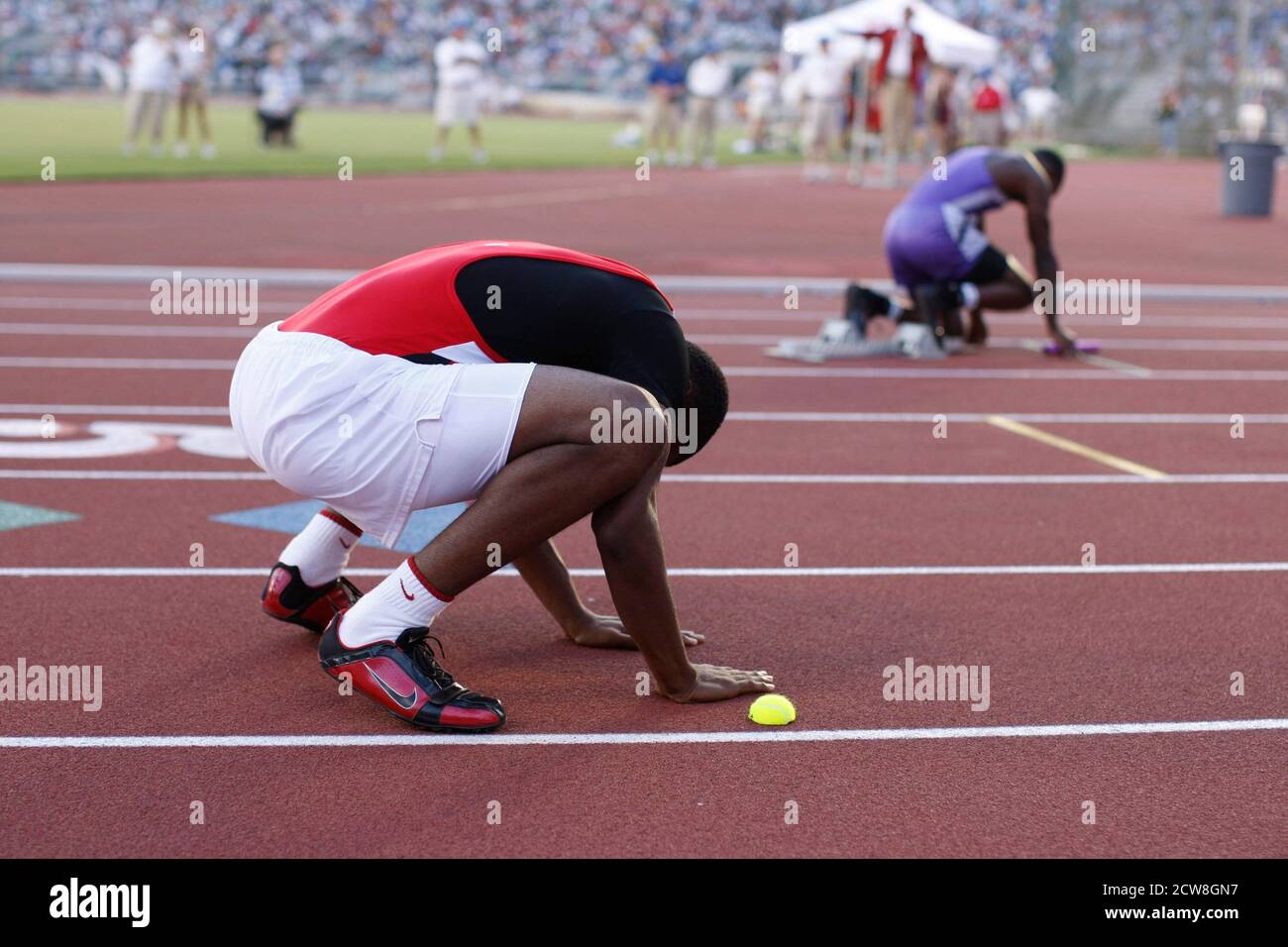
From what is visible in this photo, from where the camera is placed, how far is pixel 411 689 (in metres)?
4.12

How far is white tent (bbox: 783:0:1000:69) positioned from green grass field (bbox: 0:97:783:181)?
454 cm

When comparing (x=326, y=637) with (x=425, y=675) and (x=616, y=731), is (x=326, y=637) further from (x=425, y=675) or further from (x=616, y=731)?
(x=616, y=731)

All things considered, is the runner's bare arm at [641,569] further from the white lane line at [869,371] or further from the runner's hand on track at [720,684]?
the white lane line at [869,371]

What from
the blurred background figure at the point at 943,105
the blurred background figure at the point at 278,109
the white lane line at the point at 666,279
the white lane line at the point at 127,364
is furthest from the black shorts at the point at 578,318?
the blurred background figure at the point at 278,109

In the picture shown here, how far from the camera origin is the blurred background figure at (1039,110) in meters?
44.8

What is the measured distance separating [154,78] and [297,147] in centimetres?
506

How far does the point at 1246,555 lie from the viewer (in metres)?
6.11

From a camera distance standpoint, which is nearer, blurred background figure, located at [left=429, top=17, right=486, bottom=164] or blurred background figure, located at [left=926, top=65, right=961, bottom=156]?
blurred background figure, located at [left=926, top=65, right=961, bottom=156]

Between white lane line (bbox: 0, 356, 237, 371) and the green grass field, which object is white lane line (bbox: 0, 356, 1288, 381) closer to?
white lane line (bbox: 0, 356, 237, 371)

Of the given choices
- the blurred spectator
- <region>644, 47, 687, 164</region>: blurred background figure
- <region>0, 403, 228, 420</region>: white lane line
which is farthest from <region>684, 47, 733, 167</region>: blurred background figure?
<region>0, 403, 228, 420</region>: white lane line

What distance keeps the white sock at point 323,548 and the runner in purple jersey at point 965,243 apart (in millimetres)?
6642

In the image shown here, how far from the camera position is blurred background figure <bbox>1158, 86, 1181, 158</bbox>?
138 feet

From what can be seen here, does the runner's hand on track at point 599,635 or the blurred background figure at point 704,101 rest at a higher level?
the blurred background figure at point 704,101

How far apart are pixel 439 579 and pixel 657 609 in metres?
0.58
